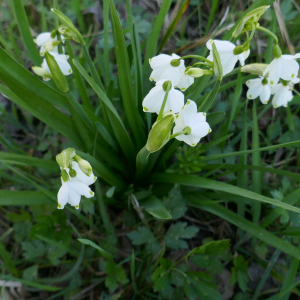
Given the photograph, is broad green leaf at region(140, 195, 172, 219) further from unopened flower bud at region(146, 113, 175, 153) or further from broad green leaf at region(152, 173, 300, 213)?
unopened flower bud at region(146, 113, 175, 153)

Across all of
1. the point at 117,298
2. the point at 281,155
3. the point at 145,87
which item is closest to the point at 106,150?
the point at 145,87

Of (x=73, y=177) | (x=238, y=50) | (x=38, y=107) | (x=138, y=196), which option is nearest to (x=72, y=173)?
(x=73, y=177)

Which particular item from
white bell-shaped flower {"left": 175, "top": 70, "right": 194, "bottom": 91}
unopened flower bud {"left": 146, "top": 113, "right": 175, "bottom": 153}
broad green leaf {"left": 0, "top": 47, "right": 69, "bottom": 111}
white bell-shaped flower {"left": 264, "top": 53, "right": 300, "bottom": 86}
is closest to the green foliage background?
broad green leaf {"left": 0, "top": 47, "right": 69, "bottom": 111}

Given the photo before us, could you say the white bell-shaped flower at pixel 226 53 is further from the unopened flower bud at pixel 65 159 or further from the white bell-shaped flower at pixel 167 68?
the unopened flower bud at pixel 65 159

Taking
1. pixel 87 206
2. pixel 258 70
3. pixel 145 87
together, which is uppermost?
pixel 258 70

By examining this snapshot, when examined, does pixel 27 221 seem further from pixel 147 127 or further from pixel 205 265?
pixel 205 265

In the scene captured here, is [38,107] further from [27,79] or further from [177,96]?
[177,96]
